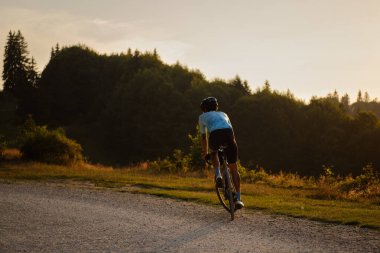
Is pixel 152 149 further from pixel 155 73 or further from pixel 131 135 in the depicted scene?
pixel 155 73

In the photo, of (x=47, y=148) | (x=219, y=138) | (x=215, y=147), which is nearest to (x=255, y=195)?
(x=215, y=147)

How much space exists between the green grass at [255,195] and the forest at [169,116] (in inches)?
1288

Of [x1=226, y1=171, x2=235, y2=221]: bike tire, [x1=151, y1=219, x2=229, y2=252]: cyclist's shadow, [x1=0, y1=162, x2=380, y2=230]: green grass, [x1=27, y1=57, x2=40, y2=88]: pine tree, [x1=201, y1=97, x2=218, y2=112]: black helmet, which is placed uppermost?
[x1=27, y1=57, x2=40, y2=88]: pine tree

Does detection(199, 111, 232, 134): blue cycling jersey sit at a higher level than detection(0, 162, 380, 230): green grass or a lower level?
higher

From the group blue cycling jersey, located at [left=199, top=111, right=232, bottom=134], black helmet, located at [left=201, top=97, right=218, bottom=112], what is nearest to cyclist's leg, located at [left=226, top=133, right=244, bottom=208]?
blue cycling jersey, located at [left=199, top=111, right=232, bottom=134]

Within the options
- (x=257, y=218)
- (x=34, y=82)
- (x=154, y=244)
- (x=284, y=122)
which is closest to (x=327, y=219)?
(x=257, y=218)

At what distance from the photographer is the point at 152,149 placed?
219 feet

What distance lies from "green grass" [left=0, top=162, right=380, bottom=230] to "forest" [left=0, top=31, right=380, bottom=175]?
3271cm

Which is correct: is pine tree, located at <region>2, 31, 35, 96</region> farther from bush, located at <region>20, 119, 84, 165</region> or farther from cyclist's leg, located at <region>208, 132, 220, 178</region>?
cyclist's leg, located at <region>208, 132, 220, 178</region>

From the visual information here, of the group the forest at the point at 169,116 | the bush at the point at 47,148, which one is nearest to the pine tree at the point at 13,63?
the forest at the point at 169,116

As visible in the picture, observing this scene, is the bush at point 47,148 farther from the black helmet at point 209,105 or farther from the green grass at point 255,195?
the black helmet at point 209,105

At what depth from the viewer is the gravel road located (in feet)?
24.3

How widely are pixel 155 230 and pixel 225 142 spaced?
2.50 m

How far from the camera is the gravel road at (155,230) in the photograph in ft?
24.3
